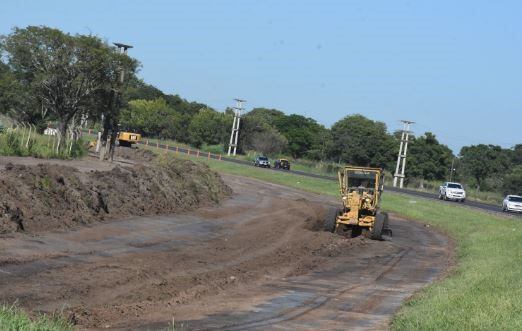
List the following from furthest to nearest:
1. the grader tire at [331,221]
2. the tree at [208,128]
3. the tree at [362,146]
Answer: the tree at [208,128] → the tree at [362,146] → the grader tire at [331,221]

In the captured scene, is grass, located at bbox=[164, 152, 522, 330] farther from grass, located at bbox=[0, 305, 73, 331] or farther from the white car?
the white car

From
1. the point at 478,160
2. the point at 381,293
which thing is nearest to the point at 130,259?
the point at 381,293

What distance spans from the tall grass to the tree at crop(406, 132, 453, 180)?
83.4m

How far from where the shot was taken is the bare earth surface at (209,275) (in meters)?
12.0

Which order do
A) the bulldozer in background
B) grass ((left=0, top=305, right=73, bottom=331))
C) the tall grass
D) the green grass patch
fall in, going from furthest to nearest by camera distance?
the tall grass → the bulldozer in background → the green grass patch → grass ((left=0, top=305, right=73, bottom=331))

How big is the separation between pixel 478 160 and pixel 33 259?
410ft

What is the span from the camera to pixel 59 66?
155 feet

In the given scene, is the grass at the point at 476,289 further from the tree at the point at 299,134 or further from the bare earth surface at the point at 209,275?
the tree at the point at 299,134

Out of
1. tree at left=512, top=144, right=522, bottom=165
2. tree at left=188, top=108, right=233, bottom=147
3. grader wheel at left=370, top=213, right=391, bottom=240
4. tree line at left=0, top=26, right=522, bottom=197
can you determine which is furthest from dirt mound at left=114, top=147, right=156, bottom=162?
tree at left=512, top=144, right=522, bottom=165

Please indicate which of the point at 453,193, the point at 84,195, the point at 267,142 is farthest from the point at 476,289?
the point at 267,142

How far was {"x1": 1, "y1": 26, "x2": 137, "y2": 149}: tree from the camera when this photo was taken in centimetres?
4731

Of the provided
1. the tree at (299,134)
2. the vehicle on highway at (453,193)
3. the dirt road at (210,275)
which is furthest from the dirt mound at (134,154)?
the tree at (299,134)

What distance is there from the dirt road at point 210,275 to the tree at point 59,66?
21.5 meters

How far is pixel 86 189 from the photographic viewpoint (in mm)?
24938
